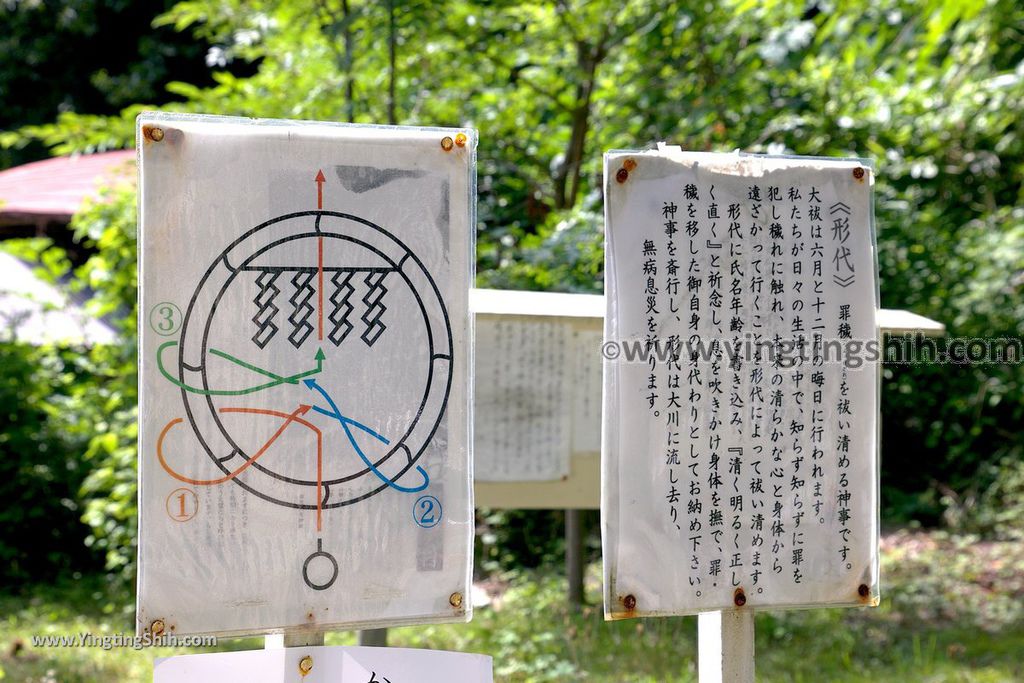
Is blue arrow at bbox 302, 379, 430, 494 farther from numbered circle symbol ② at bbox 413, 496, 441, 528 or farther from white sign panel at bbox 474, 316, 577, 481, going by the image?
white sign panel at bbox 474, 316, 577, 481

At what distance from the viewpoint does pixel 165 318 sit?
5.90 ft

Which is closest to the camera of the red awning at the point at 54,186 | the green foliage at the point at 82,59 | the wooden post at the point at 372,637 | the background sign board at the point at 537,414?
the wooden post at the point at 372,637

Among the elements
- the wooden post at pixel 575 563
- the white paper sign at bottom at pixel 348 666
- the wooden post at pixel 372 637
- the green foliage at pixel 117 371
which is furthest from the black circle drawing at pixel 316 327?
the green foliage at pixel 117 371

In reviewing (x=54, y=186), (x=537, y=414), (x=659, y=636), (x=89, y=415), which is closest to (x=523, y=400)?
(x=537, y=414)

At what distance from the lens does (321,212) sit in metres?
1.87

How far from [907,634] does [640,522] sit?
326cm

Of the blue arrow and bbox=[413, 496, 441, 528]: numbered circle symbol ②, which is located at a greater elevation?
the blue arrow

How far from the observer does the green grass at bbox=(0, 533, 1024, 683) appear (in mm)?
3906

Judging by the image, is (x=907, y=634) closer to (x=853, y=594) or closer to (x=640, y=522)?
(x=853, y=594)

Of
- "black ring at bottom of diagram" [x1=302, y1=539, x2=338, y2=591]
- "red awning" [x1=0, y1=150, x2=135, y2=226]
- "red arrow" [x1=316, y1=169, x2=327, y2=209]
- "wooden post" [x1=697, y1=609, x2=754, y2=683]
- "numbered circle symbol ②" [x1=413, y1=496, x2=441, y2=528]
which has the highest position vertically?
"red awning" [x1=0, y1=150, x2=135, y2=226]

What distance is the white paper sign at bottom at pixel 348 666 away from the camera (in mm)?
1834

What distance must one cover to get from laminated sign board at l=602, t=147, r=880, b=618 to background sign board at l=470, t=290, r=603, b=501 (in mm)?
1889

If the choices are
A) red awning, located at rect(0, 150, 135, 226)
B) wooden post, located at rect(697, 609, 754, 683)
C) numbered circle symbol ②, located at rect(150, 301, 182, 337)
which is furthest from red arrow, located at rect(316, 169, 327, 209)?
red awning, located at rect(0, 150, 135, 226)

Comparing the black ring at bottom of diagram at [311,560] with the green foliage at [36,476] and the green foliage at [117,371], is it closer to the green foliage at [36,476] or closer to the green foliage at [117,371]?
the green foliage at [117,371]
